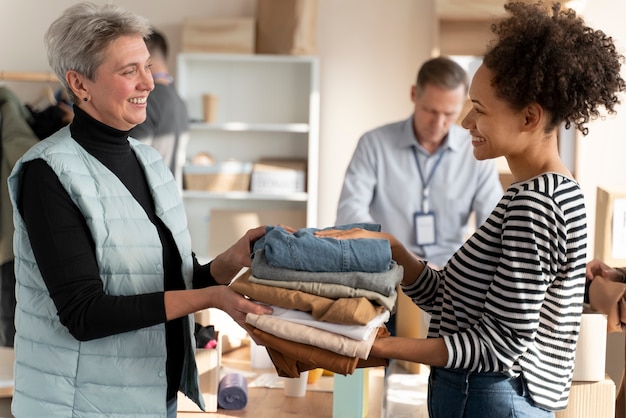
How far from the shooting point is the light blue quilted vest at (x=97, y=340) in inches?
64.1

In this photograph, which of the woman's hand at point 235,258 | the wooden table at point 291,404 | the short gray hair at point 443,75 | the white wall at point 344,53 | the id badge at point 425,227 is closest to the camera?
the woman's hand at point 235,258

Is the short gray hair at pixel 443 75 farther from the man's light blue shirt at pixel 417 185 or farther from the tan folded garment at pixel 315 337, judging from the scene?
the tan folded garment at pixel 315 337

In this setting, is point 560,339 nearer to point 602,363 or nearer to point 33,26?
point 602,363

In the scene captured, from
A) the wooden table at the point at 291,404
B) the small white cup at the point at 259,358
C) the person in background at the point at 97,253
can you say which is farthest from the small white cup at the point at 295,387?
the person in background at the point at 97,253

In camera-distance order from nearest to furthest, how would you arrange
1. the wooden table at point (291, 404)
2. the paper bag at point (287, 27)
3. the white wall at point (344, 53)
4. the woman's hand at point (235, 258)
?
the woman's hand at point (235, 258) < the wooden table at point (291, 404) < the paper bag at point (287, 27) < the white wall at point (344, 53)

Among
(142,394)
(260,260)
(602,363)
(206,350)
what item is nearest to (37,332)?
(142,394)

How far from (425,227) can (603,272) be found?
115 cm

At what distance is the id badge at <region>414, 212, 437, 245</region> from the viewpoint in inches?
133

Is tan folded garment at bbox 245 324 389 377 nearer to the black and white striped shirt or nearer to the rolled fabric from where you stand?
the black and white striped shirt

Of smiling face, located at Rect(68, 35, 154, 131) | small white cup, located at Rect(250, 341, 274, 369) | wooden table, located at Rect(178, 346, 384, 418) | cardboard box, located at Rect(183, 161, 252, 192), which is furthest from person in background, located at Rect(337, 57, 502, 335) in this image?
cardboard box, located at Rect(183, 161, 252, 192)

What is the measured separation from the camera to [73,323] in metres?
1.56

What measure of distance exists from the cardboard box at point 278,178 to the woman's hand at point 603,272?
3.14m

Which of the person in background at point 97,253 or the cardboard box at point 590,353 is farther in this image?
the cardboard box at point 590,353

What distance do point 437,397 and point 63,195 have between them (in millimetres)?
820
